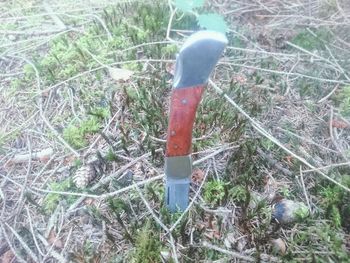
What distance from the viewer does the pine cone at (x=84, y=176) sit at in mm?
1973

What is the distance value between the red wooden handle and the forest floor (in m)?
0.36

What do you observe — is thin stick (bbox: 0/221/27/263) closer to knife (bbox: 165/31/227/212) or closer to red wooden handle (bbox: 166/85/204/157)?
knife (bbox: 165/31/227/212)

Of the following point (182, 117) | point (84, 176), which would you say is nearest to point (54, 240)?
point (84, 176)

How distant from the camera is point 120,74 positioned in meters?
2.49

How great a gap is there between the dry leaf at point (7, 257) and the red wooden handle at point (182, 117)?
3.04 feet

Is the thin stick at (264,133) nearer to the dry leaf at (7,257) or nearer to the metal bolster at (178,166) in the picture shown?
the metal bolster at (178,166)

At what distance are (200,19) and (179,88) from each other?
1383 millimetres

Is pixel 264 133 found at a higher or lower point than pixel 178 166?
lower

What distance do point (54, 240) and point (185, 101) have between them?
3.25 feet

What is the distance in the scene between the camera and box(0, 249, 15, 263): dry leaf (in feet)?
5.82

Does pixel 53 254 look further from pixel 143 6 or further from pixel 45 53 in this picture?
pixel 143 6

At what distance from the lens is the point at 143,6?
9.78 feet

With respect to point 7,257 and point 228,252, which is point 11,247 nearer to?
point 7,257

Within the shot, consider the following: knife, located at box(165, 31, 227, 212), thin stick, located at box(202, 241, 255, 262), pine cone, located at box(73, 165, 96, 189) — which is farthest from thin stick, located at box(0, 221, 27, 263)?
thin stick, located at box(202, 241, 255, 262)
